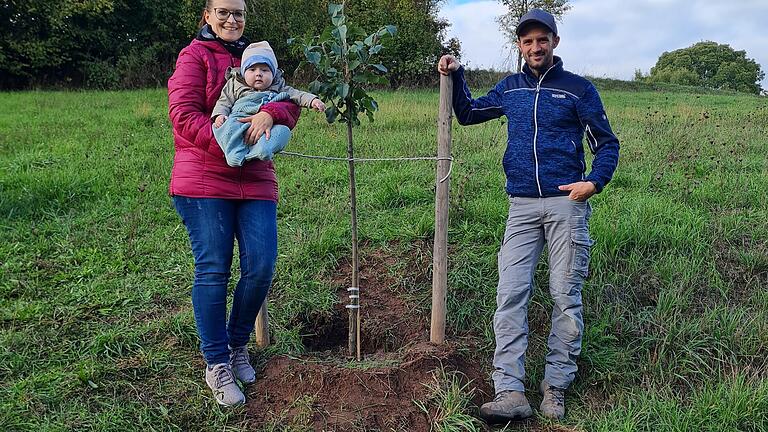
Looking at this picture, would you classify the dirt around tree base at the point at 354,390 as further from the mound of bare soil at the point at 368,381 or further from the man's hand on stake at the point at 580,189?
the man's hand on stake at the point at 580,189

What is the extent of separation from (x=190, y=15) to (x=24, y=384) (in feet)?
61.5

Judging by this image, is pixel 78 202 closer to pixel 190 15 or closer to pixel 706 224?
pixel 706 224

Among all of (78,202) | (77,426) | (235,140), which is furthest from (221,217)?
(78,202)

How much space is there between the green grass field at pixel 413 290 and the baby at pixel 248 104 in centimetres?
142

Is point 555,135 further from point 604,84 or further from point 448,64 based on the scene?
point 604,84

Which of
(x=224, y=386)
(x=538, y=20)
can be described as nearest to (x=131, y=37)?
(x=224, y=386)

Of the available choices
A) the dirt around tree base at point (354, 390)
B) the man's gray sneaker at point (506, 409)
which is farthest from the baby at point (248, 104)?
the man's gray sneaker at point (506, 409)

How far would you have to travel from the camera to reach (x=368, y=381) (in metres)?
3.23

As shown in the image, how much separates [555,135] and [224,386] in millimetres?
2212

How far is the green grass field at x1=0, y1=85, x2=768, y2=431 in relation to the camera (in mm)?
3209

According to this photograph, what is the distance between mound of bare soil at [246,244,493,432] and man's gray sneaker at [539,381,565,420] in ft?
1.01

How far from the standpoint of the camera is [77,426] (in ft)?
9.95

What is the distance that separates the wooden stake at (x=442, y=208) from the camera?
3387 millimetres

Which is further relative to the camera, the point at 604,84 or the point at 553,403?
the point at 604,84
